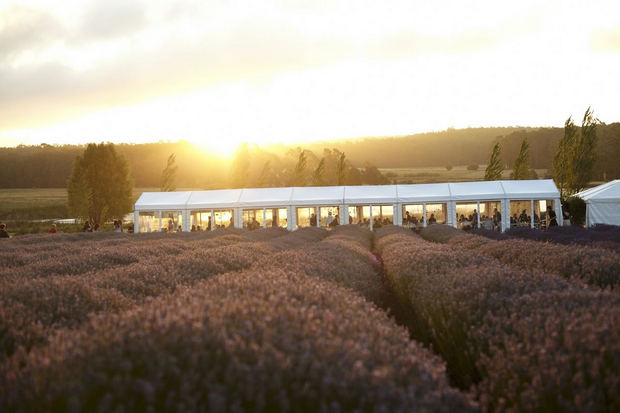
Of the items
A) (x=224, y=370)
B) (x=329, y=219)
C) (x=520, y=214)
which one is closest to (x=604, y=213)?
(x=520, y=214)

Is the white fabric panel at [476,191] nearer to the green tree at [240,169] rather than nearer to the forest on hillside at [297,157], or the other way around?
the green tree at [240,169]

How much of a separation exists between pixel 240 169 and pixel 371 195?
25.7m

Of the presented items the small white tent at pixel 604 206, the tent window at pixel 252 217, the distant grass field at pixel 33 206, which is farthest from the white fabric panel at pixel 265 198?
Result: the distant grass field at pixel 33 206

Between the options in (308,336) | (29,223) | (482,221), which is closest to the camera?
(308,336)

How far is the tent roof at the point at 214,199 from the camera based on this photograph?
33.6m

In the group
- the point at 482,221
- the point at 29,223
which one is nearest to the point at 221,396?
the point at 482,221

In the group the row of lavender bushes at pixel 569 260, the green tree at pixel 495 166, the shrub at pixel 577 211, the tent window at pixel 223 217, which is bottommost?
the shrub at pixel 577 211

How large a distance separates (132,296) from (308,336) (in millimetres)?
3265

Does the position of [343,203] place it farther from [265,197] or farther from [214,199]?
[214,199]

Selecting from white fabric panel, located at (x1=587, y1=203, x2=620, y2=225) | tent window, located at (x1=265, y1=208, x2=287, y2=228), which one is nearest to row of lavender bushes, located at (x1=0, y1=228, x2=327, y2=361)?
tent window, located at (x1=265, y1=208, x2=287, y2=228)

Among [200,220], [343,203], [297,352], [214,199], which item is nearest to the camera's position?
[297,352]

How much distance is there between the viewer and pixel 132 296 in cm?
A: 558

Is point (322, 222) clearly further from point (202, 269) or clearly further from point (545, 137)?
point (545, 137)

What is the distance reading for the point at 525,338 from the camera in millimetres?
3449
